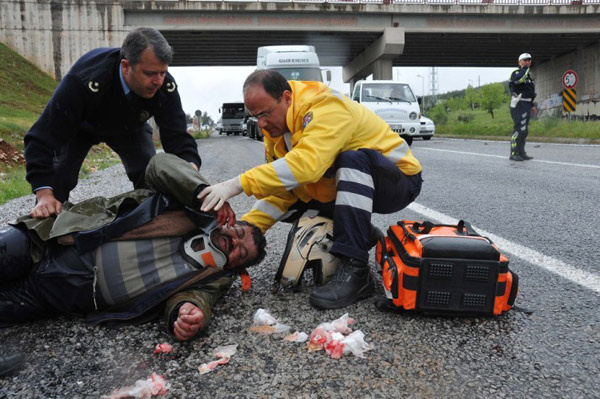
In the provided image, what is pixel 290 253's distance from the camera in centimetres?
271

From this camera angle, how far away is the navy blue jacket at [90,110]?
2939 millimetres

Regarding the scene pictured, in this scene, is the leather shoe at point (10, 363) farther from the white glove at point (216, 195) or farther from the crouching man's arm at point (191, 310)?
the white glove at point (216, 195)

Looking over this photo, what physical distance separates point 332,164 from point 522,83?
332 inches

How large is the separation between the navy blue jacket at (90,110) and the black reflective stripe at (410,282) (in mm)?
1937

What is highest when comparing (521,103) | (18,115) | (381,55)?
(381,55)

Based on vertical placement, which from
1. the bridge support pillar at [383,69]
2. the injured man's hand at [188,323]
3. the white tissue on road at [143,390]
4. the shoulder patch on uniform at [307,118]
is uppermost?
the bridge support pillar at [383,69]

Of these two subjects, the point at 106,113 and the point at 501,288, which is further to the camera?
the point at 106,113

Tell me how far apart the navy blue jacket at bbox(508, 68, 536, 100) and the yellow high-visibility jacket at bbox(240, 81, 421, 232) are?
7895 millimetres

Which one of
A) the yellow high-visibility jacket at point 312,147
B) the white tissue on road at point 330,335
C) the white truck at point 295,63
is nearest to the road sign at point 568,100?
the white truck at point 295,63

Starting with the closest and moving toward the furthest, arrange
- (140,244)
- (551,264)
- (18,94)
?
1. (140,244)
2. (551,264)
3. (18,94)

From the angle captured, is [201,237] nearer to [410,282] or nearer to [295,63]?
[410,282]

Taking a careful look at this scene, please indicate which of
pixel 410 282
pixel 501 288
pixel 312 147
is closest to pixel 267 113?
pixel 312 147

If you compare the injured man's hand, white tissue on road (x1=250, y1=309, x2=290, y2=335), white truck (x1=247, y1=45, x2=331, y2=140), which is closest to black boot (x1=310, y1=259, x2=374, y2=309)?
white tissue on road (x1=250, y1=309, x2=290, y2=335)

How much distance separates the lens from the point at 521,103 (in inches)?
388
